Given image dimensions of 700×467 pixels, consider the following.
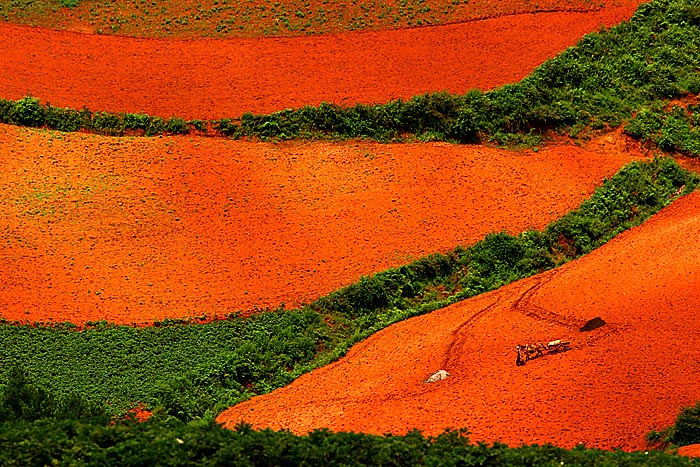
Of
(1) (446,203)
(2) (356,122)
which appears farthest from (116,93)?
(1) (446,203)

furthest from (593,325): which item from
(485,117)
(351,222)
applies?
(485,117)

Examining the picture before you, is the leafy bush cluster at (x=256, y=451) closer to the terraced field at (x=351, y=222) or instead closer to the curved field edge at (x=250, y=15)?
the terraced field at (x=351, y=222)

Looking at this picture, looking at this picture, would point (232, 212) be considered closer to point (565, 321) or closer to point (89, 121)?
point (89, 121)

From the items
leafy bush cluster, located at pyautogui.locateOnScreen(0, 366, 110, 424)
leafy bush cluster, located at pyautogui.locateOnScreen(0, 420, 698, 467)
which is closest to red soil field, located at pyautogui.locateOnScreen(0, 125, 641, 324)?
leafy bush cluster, located at pyautogui.locateOnScreen(0, 366, 110, 424)

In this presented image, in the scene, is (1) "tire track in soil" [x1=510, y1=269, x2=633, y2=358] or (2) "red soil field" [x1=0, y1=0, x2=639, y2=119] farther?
(2) "red soil field" [x1=0, y1=0, x2=639, y2=119]

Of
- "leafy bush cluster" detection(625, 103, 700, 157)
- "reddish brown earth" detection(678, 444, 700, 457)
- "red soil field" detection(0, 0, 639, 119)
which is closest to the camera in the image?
"reddish brown earth" detection(678, 444, 700, 457)

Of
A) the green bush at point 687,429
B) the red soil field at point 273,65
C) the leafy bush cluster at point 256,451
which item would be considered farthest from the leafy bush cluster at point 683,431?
the red soil field at point 273,65

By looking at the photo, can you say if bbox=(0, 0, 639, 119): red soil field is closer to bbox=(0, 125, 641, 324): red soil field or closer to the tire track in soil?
bbox=(0, 125, 641, 324): red soil field
